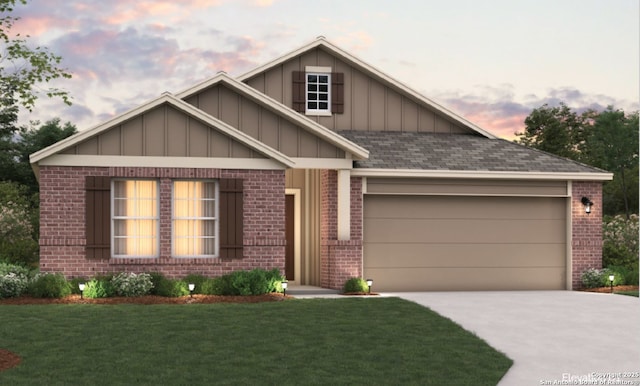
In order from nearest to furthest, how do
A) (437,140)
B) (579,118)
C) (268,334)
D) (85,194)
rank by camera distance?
(268,334) < (85,194) < (437,140) < (579,118)

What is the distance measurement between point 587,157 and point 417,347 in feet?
178

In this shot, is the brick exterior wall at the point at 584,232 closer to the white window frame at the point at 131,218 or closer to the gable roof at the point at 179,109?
the gable roof at the point at 179,109

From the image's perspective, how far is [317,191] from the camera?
20828 mm

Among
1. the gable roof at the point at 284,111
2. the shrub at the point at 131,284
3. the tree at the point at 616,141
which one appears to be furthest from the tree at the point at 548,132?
the shrub at the point at 131,284

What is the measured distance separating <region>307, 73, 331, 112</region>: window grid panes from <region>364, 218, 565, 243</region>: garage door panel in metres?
4.23

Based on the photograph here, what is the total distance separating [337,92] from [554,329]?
1084 cm

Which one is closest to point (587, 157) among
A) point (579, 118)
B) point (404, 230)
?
point (579, 118)

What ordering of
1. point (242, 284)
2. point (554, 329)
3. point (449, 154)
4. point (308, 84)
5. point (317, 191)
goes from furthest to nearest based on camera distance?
point (308, 84)
point (449, 154)
point (317, 191)
point (242, 284)
point (554, 329)

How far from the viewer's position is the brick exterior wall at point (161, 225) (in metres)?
17.5

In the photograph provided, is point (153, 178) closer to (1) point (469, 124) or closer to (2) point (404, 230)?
(2) point (404, 230)

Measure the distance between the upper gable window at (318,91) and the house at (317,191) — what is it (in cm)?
4

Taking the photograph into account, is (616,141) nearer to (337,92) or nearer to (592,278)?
(592,278)

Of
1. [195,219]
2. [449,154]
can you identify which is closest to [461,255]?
[449,154]

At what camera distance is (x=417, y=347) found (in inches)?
466
